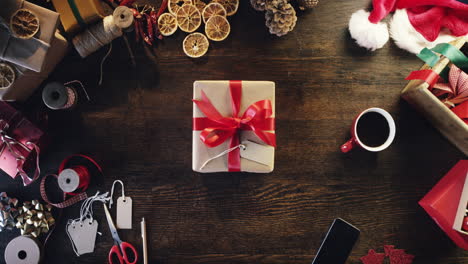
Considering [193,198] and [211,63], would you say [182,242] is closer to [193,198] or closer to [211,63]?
[193,198]

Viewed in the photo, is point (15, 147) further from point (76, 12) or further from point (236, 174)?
point (236, 174)

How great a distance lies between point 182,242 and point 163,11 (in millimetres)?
921

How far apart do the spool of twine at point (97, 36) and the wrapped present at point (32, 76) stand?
52 mm

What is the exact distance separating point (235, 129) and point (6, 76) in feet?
2.61

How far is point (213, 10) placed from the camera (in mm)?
1229

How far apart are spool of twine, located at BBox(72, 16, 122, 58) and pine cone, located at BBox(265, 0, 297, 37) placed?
0.56 meters

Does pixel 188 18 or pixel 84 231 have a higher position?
pixel 188 18

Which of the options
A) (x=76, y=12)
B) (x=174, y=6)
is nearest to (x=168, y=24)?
(x=174, y=6)

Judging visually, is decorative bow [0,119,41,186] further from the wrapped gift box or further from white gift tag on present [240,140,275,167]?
the wrapped gift box

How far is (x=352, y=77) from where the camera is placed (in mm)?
1268

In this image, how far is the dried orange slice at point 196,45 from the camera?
124cm

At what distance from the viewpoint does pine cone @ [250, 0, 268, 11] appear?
121cm

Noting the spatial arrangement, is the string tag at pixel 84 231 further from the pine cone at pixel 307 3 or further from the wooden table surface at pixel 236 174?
the pine cone at pixel 307 3

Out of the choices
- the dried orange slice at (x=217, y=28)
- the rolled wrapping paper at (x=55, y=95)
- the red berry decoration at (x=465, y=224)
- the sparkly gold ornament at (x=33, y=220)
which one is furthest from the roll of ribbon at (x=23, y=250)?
the red berry decoration at (x=465, y=224)
